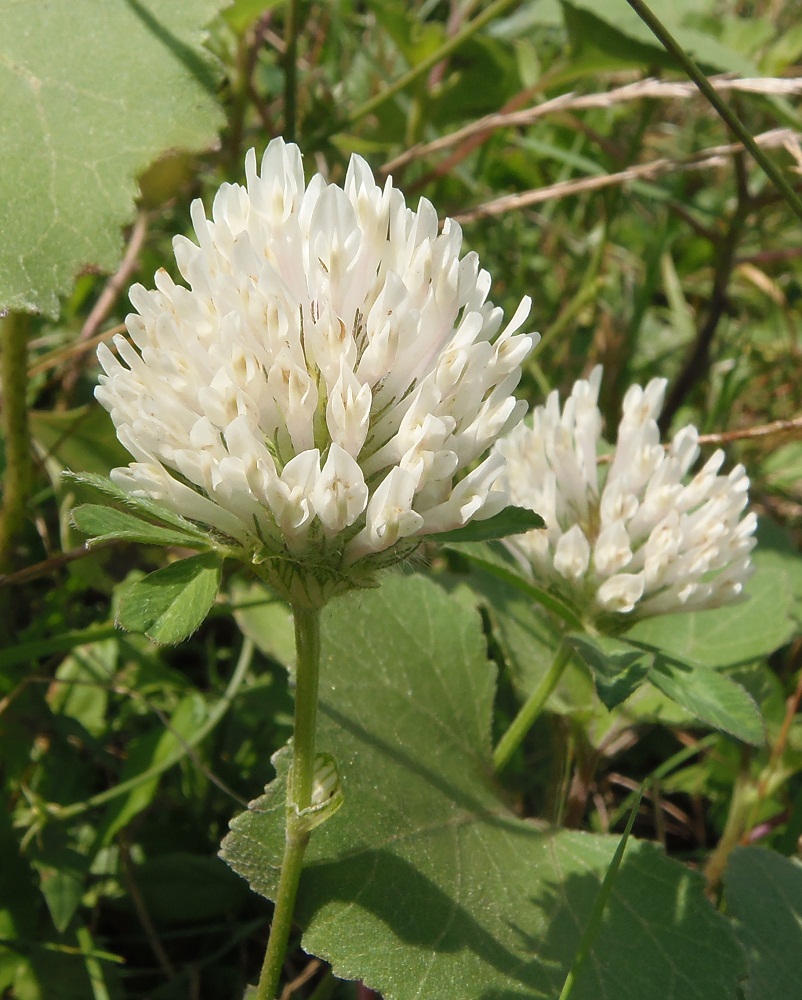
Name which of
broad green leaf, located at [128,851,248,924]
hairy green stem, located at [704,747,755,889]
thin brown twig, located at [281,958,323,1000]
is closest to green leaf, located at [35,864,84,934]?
broad green leaf, located at [128,851,248,924]

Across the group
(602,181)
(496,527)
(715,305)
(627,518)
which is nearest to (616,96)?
(602,181)

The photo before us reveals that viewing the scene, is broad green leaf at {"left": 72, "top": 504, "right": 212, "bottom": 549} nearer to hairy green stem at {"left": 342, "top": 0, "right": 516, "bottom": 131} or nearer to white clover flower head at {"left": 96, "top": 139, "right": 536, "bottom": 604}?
white clover flower head at {"left": 96, "top": 139, "right": 536, "bottom": 604}

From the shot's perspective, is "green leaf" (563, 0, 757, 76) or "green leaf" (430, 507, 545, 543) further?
"green leaf" (563, 0, 757, 76)

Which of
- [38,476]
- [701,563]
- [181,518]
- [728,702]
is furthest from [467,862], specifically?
[38,476]

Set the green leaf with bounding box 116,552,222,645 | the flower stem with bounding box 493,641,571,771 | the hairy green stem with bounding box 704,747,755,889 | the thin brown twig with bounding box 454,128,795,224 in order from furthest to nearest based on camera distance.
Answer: the thin brown twig with bounding box 454,128,795,224 → the hairy green stem with bounding box 704,747,755,889 → the flower stem with bounding box 493,641,571,771 → the green leaf with bounding box 116,552,222,645

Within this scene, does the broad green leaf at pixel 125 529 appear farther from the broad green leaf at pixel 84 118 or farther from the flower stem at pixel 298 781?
the broad green leaf at pixel 84 118

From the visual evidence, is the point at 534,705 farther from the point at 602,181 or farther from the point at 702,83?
the point at 602,181

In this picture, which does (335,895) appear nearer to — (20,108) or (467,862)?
(467,862)
